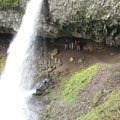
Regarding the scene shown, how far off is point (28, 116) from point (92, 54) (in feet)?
28.3

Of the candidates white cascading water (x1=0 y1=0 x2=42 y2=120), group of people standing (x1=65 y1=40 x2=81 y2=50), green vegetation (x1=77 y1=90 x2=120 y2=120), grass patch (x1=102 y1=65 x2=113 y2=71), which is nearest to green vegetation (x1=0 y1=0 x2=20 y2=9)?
white cascading water (x1=0 y1=0 x2=42 y2=120)

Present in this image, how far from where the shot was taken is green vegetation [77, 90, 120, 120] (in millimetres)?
15751

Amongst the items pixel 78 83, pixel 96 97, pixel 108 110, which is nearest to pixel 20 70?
pixel 78 83

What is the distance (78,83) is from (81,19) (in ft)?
17.8

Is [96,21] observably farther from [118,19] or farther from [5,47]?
[5,47]

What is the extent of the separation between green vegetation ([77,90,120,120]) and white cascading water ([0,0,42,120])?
5.87m

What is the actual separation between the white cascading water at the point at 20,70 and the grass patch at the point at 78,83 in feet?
10.7

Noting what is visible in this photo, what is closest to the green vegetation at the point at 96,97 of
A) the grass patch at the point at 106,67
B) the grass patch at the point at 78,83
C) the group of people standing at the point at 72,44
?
the grass patch at the point at 78,83

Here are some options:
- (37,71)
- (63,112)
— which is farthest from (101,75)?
(37,71)

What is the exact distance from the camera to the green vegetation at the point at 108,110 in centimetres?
1575

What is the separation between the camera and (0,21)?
95.7 ft

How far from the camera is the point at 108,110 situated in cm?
1630

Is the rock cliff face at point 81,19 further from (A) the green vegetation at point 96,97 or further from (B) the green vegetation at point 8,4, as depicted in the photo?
(A) the green vegetation at point 96,97

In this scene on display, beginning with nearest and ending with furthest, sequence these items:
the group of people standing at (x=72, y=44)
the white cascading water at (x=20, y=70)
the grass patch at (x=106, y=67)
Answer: the grass patch at (x=106, y=67)
the white cascading water at (x=20, y=70)
the group of people standing at (x=72, y=44)
